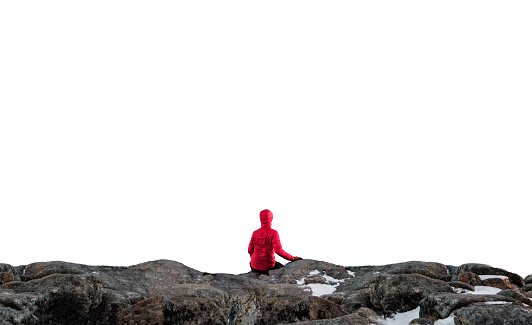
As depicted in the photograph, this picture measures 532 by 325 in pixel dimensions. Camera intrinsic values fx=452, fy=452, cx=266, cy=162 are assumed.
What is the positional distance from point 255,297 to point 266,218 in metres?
→ 4.06

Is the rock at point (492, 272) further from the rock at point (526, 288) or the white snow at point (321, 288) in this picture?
the white snow at point (321, 288)

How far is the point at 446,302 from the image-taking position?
424 inches

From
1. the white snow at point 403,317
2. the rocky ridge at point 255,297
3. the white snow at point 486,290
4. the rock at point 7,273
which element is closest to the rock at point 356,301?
the rocky ridge at point 255,297

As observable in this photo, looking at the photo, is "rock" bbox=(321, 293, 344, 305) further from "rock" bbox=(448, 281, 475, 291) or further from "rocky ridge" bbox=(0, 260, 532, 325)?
"rock" bbox=(448, 281, 475, 291)

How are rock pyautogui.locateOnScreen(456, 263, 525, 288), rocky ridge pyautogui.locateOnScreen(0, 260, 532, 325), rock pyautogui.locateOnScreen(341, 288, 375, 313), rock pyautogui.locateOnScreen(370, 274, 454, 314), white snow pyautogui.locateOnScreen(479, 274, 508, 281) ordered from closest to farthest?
rocky ridge pyautogui.locateOnScreen(0, 260, 532, 325)
rock pyautogui.locateOnScreen(370, 274, 454, 314)
rock pyautogui.locateOnScreen(341, 288, 375, 313)
white snow pyautogui.locateOnScreen(479, 274, 508, 281)
rock pyautogui.locateOnScreen(456, 263, 525, 288)

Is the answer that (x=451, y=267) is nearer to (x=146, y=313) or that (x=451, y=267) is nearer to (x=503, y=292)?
(x=503, y=292)

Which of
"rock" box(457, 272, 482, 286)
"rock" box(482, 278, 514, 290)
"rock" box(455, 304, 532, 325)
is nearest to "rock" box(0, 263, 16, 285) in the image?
"rock" box(455, 304, 532, 325)

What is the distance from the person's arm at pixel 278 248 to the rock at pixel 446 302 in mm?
6808

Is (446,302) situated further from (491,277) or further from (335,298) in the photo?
(491,277)

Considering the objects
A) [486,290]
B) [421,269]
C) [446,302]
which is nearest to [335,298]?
[421,269]

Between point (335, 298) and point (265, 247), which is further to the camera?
point (265, 247)

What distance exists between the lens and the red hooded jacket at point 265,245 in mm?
17438

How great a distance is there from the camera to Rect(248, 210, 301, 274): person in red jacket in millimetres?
17438

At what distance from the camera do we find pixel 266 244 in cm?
1762
